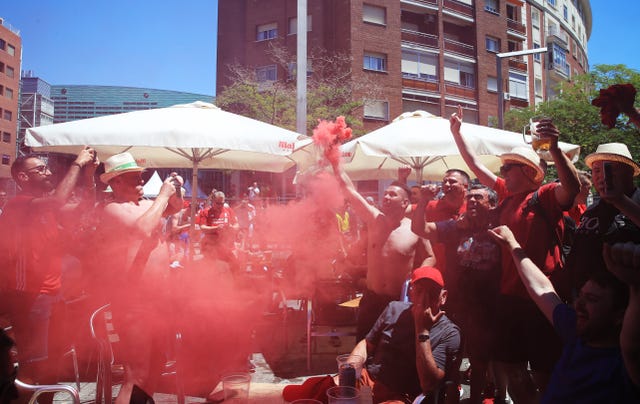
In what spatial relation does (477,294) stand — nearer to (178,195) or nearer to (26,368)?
(178,195)

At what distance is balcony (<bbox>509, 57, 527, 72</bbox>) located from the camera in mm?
31172

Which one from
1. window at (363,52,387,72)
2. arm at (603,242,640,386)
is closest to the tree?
window at (363,52,387,72)

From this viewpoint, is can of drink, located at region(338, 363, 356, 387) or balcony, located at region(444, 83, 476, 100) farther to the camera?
balcony, located at region(444, 83, 476, 100)

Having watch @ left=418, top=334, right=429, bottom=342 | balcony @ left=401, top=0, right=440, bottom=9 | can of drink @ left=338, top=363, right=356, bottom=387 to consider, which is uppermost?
balcony @ left=401, top=0, right=440, bottom=9

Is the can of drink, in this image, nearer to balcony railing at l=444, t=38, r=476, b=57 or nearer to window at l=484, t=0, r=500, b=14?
balcony railing at l=444, t=38, r=476, b=57

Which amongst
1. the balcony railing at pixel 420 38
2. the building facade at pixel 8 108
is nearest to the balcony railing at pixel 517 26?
the balcony railing at pixel 420 38

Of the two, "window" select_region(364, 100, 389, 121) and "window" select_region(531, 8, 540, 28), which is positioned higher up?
"window" select_region(531, 8, 540, 28)

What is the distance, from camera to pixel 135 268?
118 inches

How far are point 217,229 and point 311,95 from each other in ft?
47.0

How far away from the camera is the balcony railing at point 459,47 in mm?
27500

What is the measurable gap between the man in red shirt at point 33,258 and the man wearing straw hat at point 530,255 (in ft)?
10.5

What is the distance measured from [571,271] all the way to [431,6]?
91.8 ft

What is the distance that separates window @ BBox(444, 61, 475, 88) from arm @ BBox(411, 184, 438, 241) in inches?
1045

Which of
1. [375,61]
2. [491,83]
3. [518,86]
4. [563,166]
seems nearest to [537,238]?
[563,166]
